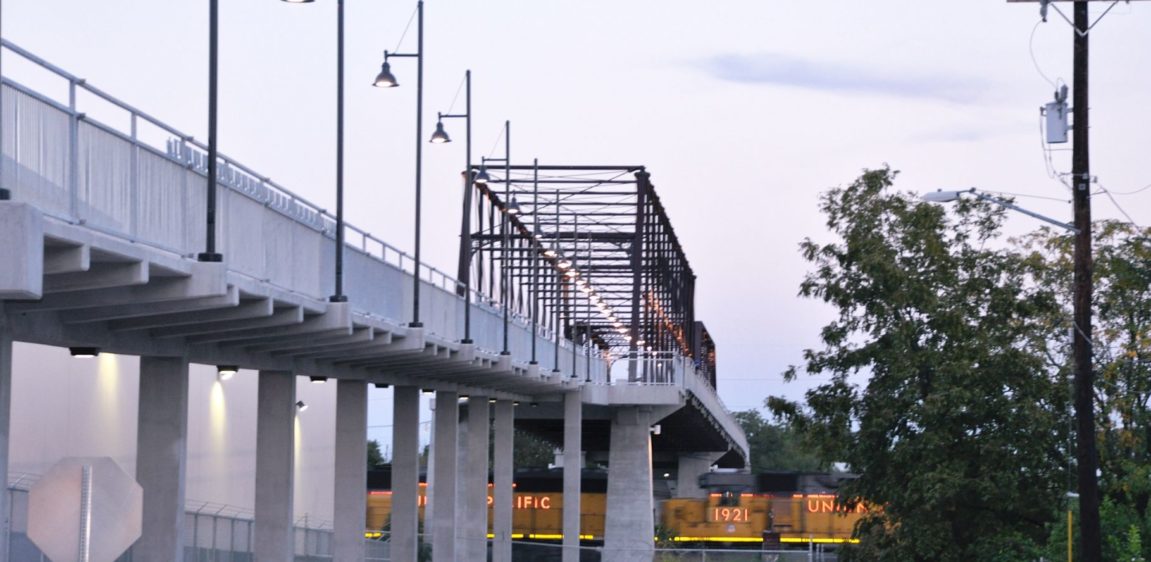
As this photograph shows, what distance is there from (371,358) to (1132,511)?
16.1m

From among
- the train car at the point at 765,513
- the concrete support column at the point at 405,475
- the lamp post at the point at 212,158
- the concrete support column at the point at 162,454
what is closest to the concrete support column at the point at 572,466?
the concrete support column at the point at 405,475

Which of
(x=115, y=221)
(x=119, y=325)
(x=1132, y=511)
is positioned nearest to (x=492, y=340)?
(x=1132, y=511)

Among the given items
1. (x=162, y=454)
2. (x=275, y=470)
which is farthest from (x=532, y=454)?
(x=162, y=454)

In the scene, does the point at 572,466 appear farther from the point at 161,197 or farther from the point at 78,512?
the point at 78,512

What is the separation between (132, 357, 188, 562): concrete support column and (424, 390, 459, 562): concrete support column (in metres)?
24.6

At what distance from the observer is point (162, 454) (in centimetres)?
2641

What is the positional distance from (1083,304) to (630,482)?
4282cm

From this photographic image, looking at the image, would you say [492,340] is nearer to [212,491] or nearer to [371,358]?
[212,491]

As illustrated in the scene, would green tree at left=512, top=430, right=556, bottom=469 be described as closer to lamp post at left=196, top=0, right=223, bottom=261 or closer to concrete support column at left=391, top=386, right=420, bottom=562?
concrete support column at left=391, top=386, right=420, bottom=562

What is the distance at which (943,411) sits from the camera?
38.1m

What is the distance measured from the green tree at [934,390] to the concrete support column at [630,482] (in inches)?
1069

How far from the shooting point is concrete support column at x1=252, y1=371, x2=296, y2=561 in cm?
3275

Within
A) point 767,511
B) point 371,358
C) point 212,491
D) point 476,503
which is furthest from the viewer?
point 767,511

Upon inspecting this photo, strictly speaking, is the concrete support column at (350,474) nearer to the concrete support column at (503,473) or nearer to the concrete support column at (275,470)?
the concrete support column at (275,470)
